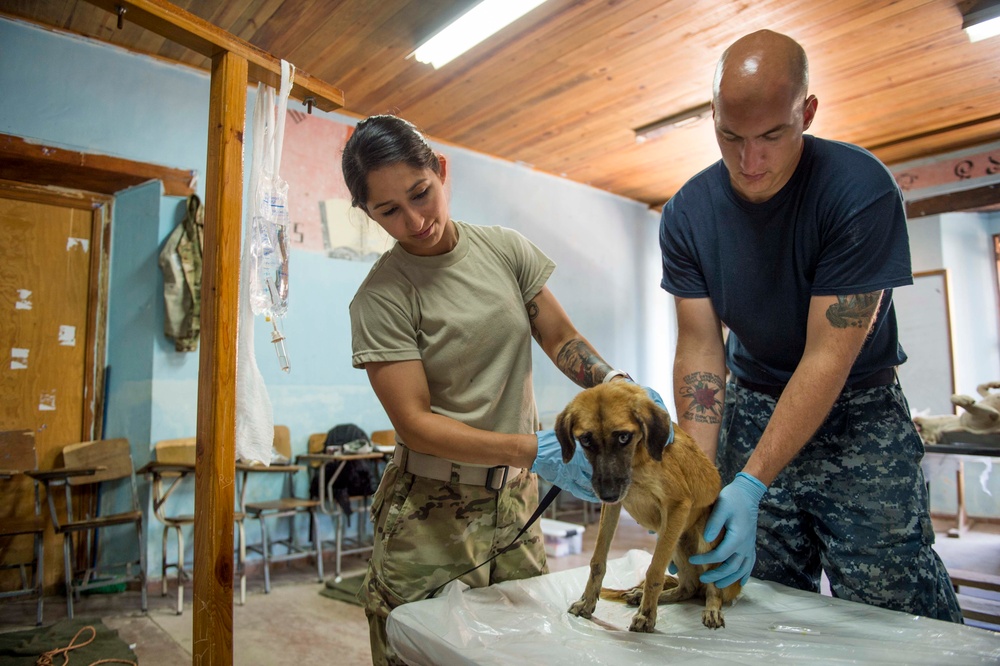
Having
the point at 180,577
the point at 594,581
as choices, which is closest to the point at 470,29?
the point at 594,581

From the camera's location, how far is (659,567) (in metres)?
1.65

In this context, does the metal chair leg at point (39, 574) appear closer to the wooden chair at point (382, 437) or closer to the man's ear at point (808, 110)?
the wooden chair at point (382, 437)

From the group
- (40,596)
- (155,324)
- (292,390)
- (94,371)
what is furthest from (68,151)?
(40,596)

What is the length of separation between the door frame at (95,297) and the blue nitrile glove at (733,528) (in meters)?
Answer: 5.54

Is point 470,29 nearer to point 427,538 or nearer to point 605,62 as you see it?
point 605,62

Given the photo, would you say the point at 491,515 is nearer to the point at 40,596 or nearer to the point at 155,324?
the point at 40,596

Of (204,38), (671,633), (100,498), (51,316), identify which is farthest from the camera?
(100,498)

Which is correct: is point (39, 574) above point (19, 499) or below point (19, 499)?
below

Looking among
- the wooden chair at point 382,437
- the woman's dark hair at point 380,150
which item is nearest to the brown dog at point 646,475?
the woman's dark hair at point 380,150

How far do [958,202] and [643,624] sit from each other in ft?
23.2

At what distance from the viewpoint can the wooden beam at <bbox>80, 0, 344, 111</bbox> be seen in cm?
174

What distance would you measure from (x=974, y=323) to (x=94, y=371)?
1001 cm

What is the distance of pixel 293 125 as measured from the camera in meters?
6.07

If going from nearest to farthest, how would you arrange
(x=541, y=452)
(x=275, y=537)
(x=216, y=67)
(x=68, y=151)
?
(x=541, y=452), (x=216, y=67), (x=68, y=151), (x=275, y=537)
